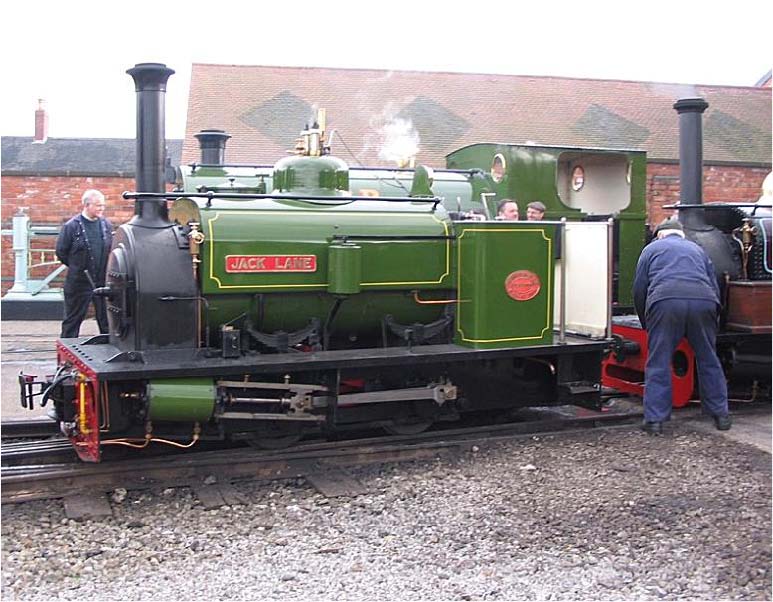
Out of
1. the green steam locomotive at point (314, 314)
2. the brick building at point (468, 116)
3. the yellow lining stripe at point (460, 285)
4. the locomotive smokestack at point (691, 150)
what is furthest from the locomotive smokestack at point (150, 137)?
the brick building at point (468, 116)

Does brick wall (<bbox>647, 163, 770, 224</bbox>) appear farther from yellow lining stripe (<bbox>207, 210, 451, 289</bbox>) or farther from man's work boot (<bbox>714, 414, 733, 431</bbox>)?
yellow lining stripe (<bbox>207, 210, 451, 289</bbox>)

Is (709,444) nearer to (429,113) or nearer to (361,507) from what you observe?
(361,507)

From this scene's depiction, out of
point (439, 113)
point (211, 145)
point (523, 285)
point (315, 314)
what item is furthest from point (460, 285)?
point (439, 113)

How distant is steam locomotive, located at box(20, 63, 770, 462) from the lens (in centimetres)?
516

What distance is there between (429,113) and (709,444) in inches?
644

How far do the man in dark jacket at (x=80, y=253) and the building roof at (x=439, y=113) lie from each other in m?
11.1

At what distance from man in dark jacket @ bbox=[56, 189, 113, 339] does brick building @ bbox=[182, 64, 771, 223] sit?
11002mm

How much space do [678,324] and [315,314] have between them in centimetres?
261

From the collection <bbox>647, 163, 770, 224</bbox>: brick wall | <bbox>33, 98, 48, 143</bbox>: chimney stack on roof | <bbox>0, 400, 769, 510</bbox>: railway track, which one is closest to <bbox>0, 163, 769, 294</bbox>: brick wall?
<bbox>647, 163, 770, 224</bbox>: brick wall

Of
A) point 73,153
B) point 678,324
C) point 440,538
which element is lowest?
point 440,538

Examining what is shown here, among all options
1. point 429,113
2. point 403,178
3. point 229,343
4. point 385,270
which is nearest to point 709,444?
point 385,270

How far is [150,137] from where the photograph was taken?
541 centimetres

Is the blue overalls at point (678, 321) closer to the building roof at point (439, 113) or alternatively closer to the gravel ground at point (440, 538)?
the gravel ground at point (440, 538)

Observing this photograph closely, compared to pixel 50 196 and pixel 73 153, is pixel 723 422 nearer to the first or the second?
pixel 50 196
